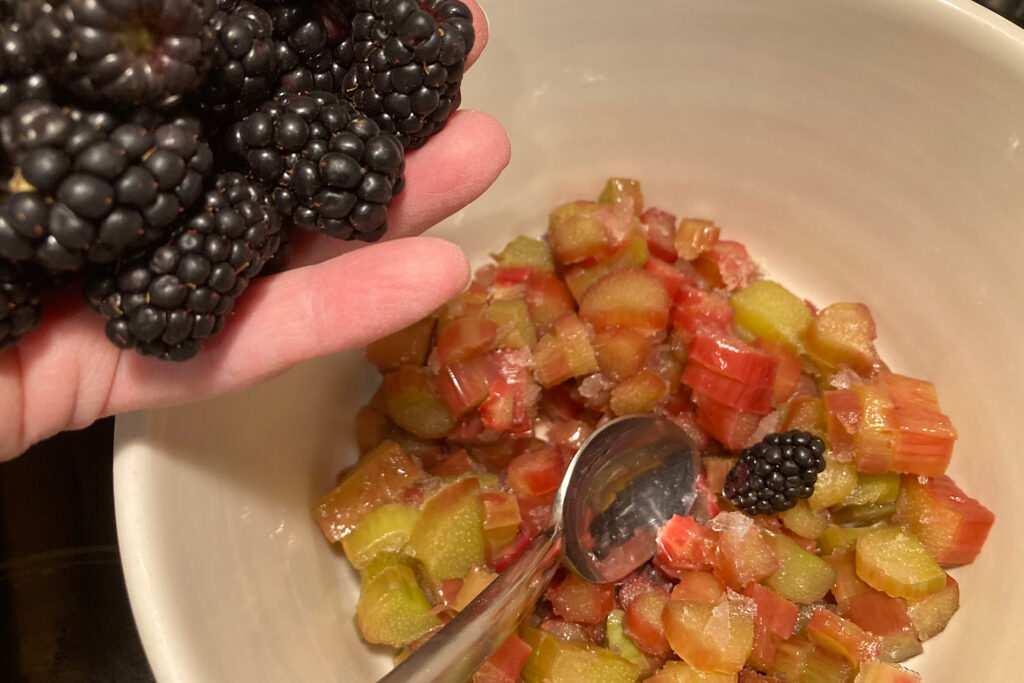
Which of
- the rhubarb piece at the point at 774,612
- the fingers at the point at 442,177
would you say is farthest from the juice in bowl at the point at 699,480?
the fingers at the point at 442,177

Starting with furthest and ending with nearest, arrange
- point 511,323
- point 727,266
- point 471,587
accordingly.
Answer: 1. point 727,266
2. point 511,323
3. point 471,587

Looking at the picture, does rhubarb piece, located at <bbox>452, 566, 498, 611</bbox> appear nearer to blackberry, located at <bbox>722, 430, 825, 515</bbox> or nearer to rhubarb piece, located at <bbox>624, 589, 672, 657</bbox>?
rhubarb piece, located at <bbox>624, 589, 672, 657</bbox>

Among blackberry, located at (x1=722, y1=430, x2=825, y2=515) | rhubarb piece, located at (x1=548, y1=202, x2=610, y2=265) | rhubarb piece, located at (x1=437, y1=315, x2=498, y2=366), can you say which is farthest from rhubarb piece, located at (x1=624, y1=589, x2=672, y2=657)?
rhubarb piece, located at (x1=548, y1=202, x2=610, y2=265)

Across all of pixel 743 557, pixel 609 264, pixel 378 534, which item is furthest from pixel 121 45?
pixel 743 557

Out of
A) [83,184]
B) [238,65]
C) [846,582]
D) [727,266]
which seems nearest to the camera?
[83,184]

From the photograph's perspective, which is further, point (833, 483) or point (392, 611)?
point (833, 483)

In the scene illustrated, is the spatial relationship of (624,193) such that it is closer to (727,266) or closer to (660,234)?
(660,234)

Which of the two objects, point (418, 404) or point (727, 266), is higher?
point (727, 266)
